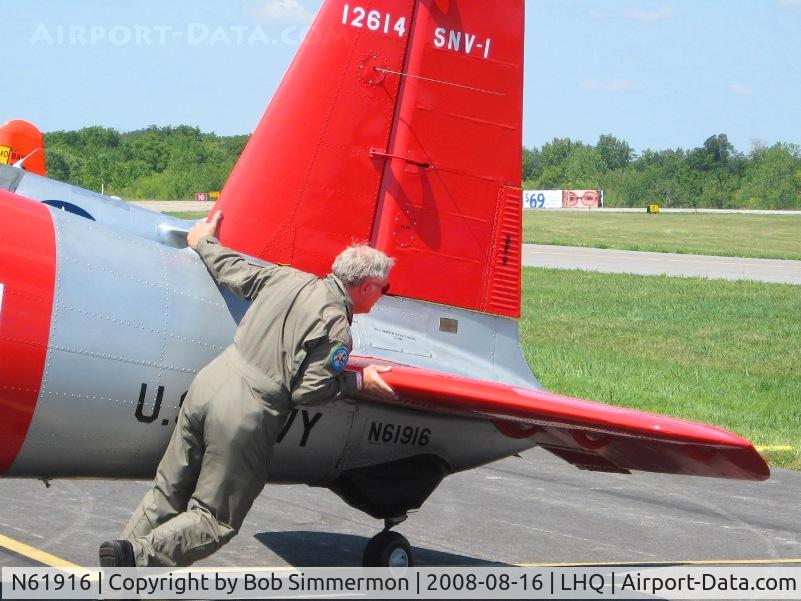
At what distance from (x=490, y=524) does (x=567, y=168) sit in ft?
408

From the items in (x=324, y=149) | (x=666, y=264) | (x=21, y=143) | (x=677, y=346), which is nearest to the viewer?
(x=324, y=149)

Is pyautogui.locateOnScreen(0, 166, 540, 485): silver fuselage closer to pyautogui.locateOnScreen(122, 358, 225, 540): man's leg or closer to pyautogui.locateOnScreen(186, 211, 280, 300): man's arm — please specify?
pyautogui.locateOnScreen(186, 211, 280, 300): man's arm

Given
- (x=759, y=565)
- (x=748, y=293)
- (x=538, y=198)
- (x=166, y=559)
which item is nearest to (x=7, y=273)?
(x=166, y=559)

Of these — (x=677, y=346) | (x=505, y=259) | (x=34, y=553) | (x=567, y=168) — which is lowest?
(x=34, y=553)

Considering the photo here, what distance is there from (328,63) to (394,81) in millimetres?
375

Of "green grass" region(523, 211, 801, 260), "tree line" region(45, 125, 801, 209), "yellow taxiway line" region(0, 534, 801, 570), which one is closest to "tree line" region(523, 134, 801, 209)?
"tree line" region(45, 125, 801, 209)

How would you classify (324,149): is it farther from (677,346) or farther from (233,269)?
(677,346)

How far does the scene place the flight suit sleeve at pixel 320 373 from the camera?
16.8ft

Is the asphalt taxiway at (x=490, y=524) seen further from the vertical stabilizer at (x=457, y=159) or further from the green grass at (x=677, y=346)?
the green grass at (x=677, y=346)

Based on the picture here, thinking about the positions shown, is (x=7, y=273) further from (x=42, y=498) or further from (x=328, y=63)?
(x=42, y=498)

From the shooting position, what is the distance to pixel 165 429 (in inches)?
218

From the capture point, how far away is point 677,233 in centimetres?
5469

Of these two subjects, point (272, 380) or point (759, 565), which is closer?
point (272, 380)

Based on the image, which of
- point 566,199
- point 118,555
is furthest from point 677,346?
point 566,199
